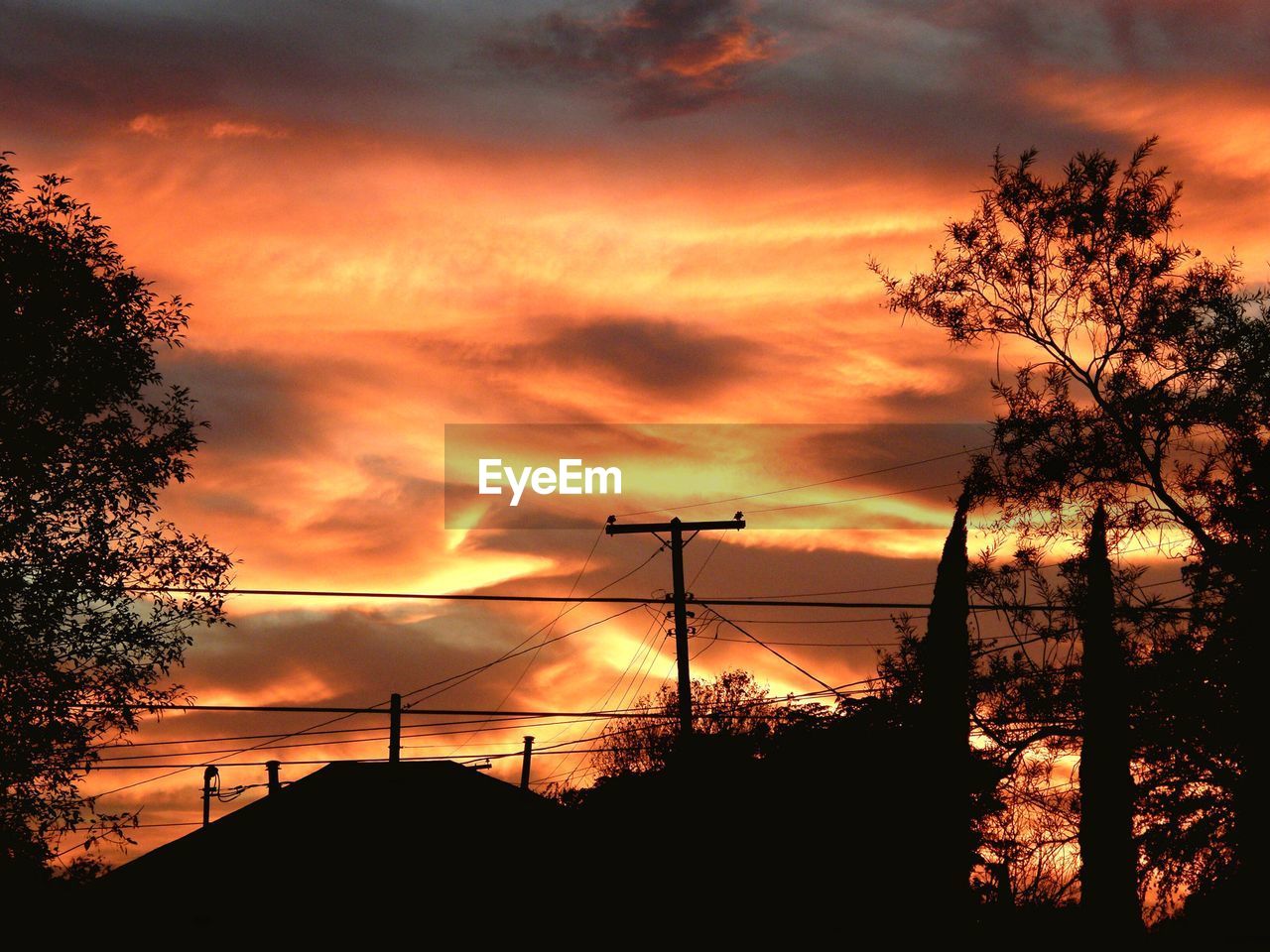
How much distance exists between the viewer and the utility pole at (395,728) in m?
39.0

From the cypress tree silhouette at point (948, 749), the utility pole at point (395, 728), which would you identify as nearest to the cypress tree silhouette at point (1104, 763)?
the cypress tree silhouette at point (948, 749)

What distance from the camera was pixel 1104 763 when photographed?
28.0 metres

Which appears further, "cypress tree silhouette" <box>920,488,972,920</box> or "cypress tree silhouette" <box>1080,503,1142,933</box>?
"cypress tree silhouette" <box>920,488,972,920</box>

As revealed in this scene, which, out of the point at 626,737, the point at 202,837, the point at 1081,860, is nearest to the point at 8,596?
the point at 202,837

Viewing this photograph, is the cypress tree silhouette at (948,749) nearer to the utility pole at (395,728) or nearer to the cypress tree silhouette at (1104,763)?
the cypress tree silhouette at (1104,763)

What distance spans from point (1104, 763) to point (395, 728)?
67.7 ft

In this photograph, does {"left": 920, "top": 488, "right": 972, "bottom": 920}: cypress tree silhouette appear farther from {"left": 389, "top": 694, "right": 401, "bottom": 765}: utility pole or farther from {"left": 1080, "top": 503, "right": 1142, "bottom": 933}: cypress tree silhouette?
{"left": 389, "top": 694, "right": 401, "bottom": 765}: utility pole

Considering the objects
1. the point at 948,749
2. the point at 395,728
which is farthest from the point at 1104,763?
the point at 395,728

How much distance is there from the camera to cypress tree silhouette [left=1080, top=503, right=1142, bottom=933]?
27.8 m

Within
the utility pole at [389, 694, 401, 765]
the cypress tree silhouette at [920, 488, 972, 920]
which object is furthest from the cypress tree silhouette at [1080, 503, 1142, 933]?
the utility pole at [389, 694, 401, 765]

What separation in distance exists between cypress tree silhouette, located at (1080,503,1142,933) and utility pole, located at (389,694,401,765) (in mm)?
19772

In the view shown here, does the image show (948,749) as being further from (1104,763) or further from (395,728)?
A: (395,728)

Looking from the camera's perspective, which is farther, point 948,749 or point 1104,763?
point 948,749

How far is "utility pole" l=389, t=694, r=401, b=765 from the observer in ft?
128
